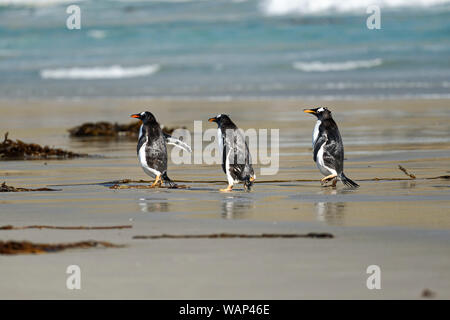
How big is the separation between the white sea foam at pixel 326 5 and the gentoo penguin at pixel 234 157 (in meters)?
47.8

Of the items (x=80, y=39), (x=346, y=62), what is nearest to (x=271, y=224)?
(x=346, y=62)

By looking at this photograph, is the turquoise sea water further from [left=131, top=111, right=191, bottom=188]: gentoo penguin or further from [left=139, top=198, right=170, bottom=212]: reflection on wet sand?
[left=139, top=198, right=170, bottom=212]: reflection on wet sand

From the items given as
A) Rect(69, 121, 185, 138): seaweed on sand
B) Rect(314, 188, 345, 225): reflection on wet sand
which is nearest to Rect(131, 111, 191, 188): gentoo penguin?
Rect(314, 188, 345, 225): reflection on wet sand

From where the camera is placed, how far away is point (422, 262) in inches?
204

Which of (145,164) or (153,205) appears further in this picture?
(145,164)

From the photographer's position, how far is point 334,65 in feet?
123

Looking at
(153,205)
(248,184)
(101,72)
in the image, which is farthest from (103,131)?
(101,72)

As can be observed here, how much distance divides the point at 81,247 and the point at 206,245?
789mm

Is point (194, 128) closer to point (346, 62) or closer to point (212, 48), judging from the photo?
point (346, 62)

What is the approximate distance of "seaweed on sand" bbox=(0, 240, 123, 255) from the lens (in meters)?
5.52

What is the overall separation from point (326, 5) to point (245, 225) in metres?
51.3

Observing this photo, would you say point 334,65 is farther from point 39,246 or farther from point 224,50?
point 39,246

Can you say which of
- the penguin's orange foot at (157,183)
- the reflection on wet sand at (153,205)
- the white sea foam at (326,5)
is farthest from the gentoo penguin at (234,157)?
the white sea foam at (326,5)

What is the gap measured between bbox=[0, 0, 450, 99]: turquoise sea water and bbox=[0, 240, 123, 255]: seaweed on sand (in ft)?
60.1
